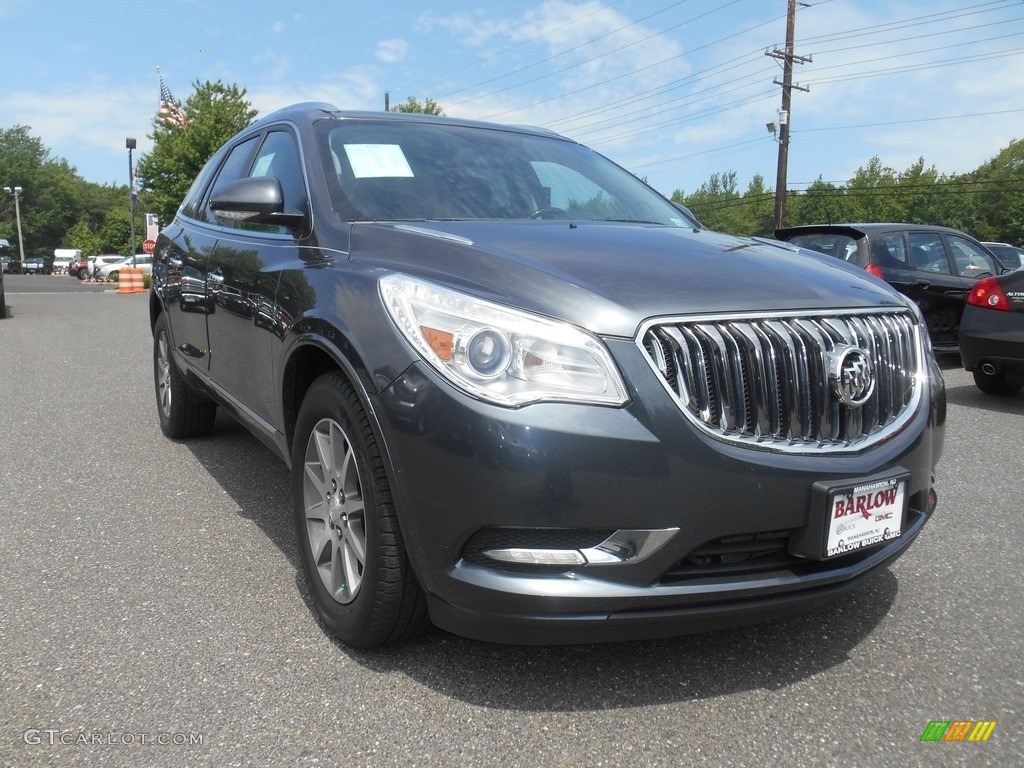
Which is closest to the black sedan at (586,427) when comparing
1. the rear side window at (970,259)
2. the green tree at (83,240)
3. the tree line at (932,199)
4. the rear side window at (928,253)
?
the rear side window at (928,253)

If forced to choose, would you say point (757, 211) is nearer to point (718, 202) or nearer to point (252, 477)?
point (718, 202)

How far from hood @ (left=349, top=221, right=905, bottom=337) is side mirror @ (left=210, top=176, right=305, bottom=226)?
15.8 inches

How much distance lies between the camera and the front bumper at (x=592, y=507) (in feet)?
6.89

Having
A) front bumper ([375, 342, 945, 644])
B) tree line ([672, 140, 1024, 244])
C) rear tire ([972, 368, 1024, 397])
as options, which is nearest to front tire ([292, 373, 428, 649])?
front bumper ([375, 342, 945, 644])

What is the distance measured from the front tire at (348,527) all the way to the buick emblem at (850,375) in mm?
1214

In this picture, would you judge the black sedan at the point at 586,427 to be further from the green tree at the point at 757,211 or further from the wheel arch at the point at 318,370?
the green tree at the point at 757,211

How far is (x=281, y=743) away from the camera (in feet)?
7.26

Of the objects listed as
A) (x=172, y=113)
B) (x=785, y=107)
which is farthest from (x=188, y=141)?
(x=785, y=107)

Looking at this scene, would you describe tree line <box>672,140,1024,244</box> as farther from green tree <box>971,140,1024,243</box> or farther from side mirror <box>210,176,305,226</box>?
side mirror <box>210,176,305,226</box>

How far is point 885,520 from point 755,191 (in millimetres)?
136332

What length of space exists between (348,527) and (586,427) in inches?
35.7

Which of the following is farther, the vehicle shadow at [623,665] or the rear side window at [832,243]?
the rear side window at [832,243]

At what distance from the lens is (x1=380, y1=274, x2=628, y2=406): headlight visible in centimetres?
214

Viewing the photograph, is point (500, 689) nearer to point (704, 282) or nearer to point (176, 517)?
point (704, 282)
